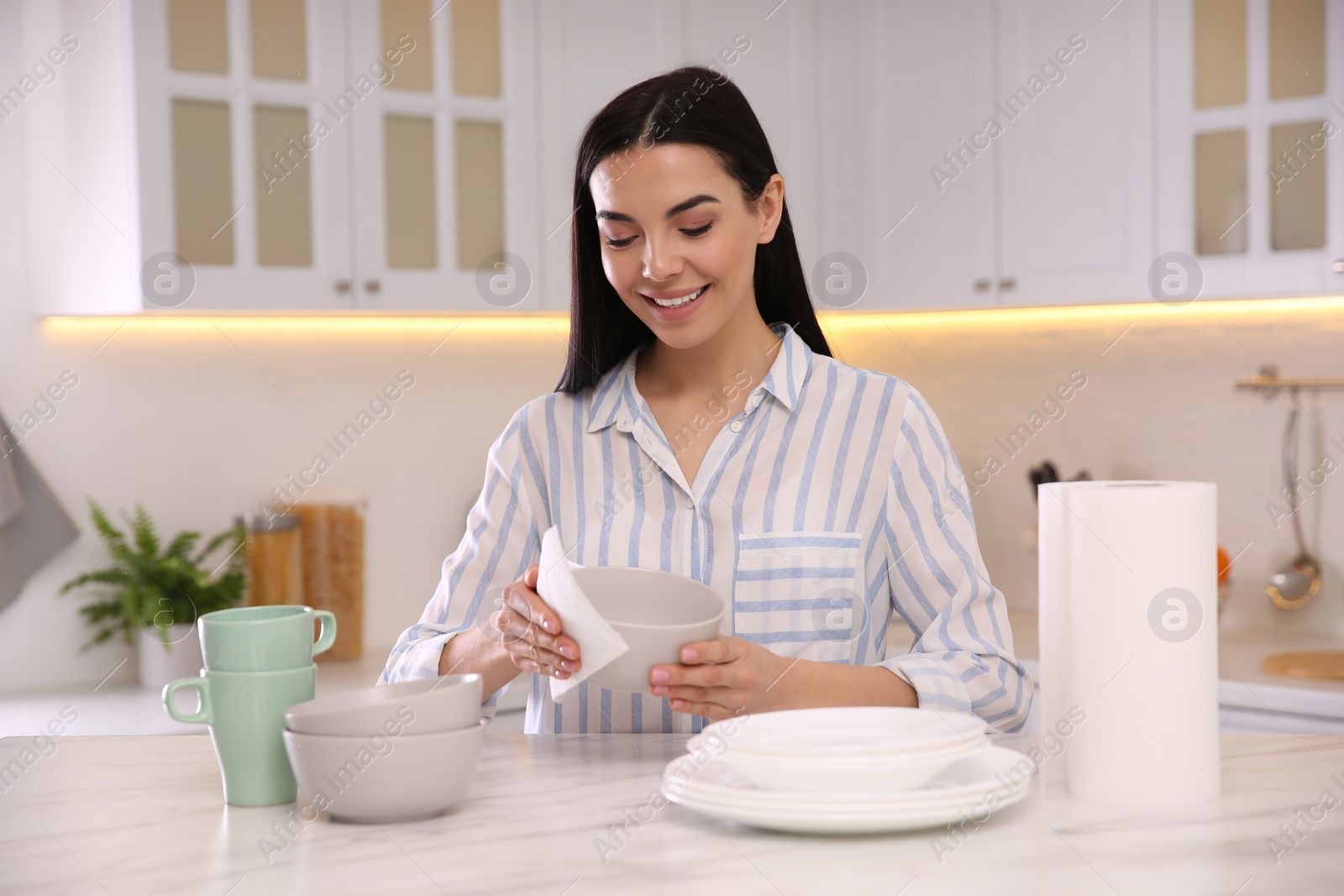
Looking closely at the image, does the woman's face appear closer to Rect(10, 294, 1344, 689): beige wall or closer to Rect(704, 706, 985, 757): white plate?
Rect(704, 706, 985, 757): white plate

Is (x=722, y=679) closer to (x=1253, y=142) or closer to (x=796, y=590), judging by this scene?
(x=796, y=590)

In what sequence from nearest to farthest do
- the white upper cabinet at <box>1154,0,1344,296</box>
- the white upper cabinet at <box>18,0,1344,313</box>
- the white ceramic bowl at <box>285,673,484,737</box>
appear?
the white ceramic bowl at <box>285,673,484,737</box> < the white upper cabinet at <box>1154,0,1344,296</box> < the white upper cabinet at <box>18,0,1344,313</box>

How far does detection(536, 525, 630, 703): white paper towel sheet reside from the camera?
97 cm

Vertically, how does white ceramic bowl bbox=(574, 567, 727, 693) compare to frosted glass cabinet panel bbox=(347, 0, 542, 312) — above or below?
below

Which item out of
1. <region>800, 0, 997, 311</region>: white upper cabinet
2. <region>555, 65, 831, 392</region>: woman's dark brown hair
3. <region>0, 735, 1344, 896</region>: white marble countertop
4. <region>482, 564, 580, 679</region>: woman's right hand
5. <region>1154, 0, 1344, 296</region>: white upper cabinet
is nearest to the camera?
<region>0, 735, 1344, 896</region>: white marble countertop

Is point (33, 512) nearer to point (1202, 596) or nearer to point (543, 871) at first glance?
point (543, 871)

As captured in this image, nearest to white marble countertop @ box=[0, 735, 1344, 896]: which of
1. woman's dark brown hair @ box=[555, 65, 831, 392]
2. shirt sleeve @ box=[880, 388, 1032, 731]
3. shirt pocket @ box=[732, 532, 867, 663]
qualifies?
shirt sleeve @ box=[880, 388, 1032, 731]

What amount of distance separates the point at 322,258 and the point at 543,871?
2.05 meters

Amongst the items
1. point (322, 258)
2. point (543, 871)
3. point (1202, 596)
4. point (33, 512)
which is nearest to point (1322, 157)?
point (1202, 596)

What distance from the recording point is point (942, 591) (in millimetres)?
Result: 1338

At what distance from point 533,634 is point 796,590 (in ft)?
1.40

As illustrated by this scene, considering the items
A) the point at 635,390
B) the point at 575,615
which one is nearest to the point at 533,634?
the point at 575,615

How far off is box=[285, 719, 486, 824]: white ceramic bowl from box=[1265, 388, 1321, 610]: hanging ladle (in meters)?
2.24

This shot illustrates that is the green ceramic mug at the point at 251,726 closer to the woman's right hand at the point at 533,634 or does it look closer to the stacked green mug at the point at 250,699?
the stacked green mug at the point at 250,699
